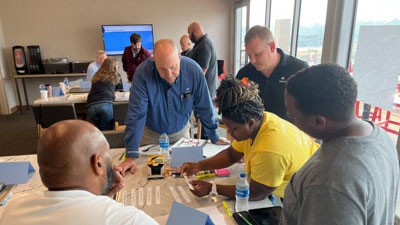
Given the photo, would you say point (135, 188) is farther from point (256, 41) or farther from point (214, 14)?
point (214, 14)

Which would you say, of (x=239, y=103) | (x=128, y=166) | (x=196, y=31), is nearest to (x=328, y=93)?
(x=239, y=103)

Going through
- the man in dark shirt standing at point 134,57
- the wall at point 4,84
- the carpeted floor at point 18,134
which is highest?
the man in dark shirt standing at point 134,57

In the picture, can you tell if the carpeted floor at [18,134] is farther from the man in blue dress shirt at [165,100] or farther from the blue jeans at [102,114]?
the man in blue dress shirt at [165,100]

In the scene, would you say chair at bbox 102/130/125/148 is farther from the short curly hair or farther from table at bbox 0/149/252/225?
the short curly hair

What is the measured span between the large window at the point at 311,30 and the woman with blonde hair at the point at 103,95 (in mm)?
2391

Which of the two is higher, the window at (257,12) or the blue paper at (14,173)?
the window at (257,12)

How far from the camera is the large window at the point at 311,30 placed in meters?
2.96

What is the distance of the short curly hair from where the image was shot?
718 mm

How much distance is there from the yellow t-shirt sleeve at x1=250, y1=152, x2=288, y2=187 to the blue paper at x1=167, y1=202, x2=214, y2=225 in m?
0.30

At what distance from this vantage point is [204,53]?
13.4ft

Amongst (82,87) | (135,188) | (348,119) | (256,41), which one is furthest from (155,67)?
(82,87)

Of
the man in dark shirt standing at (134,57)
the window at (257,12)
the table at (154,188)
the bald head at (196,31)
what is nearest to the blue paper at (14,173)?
the table at (154,188)

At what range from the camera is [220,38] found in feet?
22.1

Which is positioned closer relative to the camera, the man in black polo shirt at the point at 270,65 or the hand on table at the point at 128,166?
the hand on table at the point at 128,166
